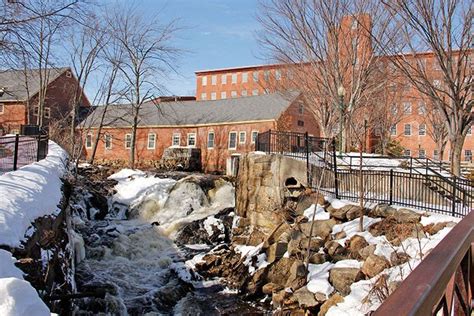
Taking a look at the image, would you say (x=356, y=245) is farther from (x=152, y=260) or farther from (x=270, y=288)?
(x=152, y=260)

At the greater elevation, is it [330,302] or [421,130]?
[421,130]

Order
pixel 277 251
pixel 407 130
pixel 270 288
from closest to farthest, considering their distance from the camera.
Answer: pixel 270 288, pixel 277 251, pixel 407 130

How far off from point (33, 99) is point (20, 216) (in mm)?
37707

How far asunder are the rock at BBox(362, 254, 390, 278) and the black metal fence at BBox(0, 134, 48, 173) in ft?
29.9

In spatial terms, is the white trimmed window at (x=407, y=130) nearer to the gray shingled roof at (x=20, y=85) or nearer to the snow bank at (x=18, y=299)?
the gray shingled roof at (x=20, y=85)

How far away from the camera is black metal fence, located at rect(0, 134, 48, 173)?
466 inches

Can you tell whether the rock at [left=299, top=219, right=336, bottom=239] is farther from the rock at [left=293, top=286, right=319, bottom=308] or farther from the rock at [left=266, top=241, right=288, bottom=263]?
the rock at [left=293, top=286, right=319, bottom=308]

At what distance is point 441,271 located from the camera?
1.58m

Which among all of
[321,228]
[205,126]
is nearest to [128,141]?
[205,126]

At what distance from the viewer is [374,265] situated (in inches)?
371

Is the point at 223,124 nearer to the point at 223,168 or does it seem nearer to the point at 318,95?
the point at 223,168

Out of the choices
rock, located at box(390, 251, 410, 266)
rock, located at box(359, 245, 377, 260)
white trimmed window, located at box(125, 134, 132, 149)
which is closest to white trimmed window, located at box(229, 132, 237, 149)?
white trimmed window, located at box(125, 134, 132, 149)

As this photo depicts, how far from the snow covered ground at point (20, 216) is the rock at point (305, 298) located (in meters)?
5.70

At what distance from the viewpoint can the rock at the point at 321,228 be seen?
12250mm
